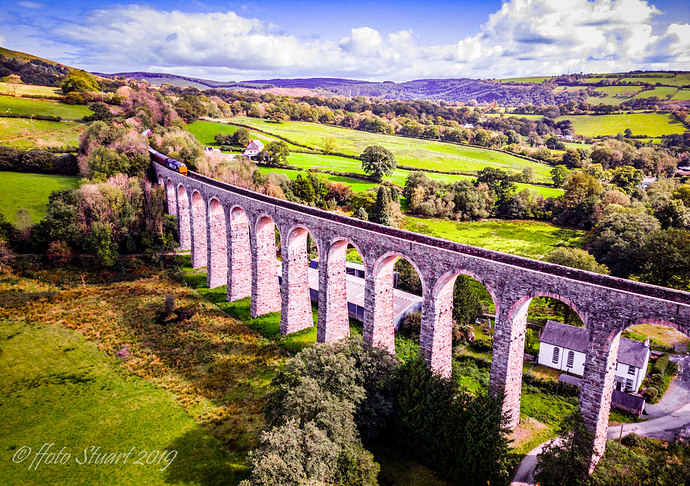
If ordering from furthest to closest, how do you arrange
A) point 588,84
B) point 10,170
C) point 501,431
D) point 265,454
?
point 588,84, point 10,170, point 501,431, point 265,454

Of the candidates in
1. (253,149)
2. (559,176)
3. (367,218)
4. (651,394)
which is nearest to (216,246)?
(367,218)

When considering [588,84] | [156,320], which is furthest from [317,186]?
[588,84]

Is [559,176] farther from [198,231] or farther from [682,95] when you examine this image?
[682,95]

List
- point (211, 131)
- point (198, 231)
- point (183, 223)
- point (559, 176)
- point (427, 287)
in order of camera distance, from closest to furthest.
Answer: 1. point (427, 287)
2. point (198, 231)
3. point (183, 223)
4. point (559, 176)
5. point (211, 131)

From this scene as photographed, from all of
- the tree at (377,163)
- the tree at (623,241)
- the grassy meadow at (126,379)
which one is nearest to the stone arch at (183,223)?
the grassy meadow at (126,379)

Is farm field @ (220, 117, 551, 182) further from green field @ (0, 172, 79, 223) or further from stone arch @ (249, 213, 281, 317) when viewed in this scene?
stone arch @ (249, 213, 281, 317)

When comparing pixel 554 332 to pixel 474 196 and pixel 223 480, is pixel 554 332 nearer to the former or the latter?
pixel 223 480

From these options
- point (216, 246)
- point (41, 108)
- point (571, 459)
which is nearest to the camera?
point (571, 459)
